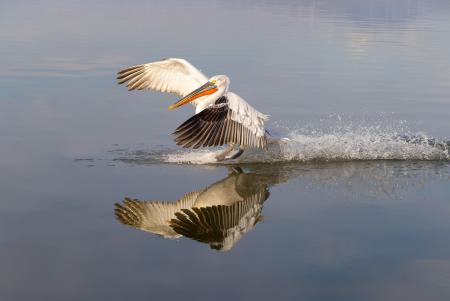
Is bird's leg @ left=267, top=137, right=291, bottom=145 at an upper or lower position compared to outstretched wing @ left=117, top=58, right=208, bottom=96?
lower

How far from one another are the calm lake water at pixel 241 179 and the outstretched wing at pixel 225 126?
0.32 metres

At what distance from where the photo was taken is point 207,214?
725 cm

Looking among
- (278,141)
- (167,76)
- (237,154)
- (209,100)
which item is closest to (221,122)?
(209,100)

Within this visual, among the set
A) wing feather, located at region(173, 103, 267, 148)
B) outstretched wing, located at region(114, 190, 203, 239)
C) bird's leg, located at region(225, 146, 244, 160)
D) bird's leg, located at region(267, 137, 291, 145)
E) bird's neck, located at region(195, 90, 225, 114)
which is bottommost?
bird's leg, located at region(225, 146, 244, 160)

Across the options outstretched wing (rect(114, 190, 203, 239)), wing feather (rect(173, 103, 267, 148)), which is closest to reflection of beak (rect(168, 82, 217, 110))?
wing feather (rect(173, 103, 267, 148))

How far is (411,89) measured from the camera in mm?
13930

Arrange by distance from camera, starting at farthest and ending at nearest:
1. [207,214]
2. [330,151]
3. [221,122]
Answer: [330,151] < [221,122] < [207,214]

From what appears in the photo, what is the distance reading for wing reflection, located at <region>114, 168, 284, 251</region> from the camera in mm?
6660

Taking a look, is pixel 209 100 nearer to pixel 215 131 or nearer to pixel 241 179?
pixel 215 131

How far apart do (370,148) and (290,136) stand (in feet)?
3.06

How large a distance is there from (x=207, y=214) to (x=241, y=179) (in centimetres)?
136

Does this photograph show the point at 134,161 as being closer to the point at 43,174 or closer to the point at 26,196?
the point at 43,174

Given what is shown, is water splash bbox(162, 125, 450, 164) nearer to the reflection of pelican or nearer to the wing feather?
the wing feather

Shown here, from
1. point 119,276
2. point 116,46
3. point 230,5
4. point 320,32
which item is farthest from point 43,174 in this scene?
point 230,5
